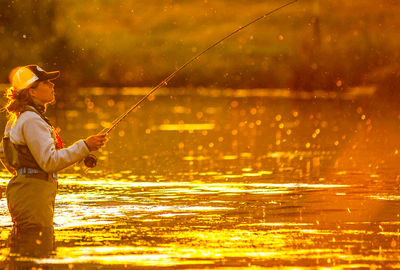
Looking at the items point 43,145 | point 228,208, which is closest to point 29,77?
point 43,145

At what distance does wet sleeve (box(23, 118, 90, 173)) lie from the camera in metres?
8.64

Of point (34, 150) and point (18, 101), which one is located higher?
point (18, 101)

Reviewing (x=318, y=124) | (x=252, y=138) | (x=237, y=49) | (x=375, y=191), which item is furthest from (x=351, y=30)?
(x=375, y=191)

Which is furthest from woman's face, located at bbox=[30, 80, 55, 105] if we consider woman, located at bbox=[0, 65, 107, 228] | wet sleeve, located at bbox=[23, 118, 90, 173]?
wet sleeve, located at bbox=[23, 118, 90, 173]

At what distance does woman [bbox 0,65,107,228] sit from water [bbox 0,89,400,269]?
28 cm

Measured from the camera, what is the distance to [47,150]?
8656mm

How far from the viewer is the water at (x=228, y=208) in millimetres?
8273

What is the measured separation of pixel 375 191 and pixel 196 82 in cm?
9369

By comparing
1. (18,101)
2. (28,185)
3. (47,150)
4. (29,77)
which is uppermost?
(29,77)

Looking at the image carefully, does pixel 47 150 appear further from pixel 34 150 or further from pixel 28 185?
pixel 28 185

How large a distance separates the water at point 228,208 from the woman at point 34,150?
28 cm

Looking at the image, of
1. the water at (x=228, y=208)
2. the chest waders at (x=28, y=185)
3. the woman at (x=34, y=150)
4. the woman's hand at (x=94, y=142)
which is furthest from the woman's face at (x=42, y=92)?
the water at (x=228, y=208)

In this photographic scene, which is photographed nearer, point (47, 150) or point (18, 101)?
point (47, 150)

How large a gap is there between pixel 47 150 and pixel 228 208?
2.85 m
